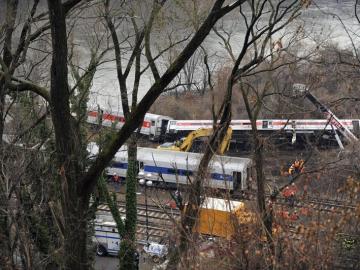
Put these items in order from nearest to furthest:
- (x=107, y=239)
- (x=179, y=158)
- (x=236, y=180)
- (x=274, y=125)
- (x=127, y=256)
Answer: (x=127, y=256)
(x=107, y=239)
(x=236, y=180)
(x=179, y=158)
(x=274, y=125)

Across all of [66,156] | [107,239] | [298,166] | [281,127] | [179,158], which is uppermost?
[281,127]

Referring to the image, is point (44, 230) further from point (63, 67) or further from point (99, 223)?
point (99, 223)

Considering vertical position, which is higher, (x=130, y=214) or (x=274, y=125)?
(x=274, y=125)

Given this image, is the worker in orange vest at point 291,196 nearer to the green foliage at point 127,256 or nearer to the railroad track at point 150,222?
the green foliage at point 127,256

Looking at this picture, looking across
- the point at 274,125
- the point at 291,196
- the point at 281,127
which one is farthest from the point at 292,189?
the point at 274,125

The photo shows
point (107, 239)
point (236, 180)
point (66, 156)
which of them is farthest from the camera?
point (236, 180)

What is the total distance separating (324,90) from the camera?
81.9 ft

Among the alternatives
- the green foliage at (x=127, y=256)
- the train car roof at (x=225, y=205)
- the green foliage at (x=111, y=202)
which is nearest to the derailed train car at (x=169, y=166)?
the green foliage at (x=127, y=256)

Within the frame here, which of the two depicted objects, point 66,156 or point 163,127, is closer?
point 66,156

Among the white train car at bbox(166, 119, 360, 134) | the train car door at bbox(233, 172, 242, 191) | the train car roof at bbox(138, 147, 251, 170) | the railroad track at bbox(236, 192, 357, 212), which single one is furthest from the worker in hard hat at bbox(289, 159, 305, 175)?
the white train car at bbox(166, 119, 360, 134)

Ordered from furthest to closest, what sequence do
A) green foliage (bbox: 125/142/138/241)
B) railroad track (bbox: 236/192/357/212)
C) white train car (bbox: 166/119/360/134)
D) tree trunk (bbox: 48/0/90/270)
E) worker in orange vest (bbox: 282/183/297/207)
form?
1. white train car (bbox: 166/119/360/134)
2. green foliage (bbox: 125/142/138/241)
3. worker in orange vest (bbox: 282/183/297/207)
4. railroad track (bbox: 236/192/357/212)
5. tree trunk (bbox: 48/0/90/270)

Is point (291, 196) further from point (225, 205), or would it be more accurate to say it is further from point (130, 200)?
point (130, 200)

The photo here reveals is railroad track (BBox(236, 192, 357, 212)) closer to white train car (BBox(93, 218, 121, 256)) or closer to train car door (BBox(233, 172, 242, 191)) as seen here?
white train car (BBox(93, 218, 121, 256))

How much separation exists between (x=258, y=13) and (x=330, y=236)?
4.06 metres
